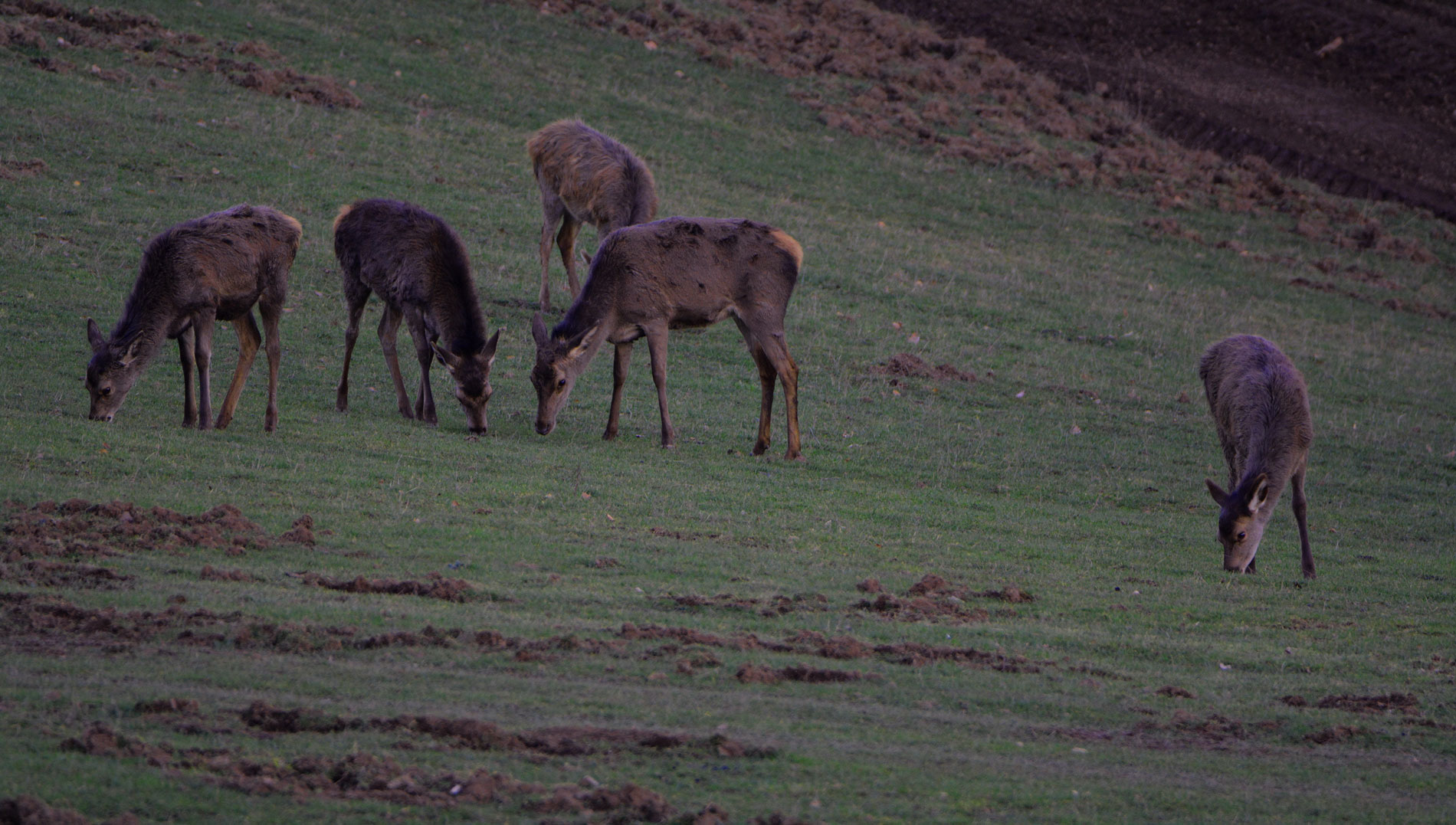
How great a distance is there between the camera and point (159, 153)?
23094 millimetres

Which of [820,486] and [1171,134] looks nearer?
[820,486]

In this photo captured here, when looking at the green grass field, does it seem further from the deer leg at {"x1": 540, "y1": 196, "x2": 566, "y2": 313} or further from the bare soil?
the bare soil

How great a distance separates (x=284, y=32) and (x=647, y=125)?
804cm

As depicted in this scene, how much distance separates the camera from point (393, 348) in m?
15.9

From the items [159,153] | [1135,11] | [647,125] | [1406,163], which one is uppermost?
[1135,11]

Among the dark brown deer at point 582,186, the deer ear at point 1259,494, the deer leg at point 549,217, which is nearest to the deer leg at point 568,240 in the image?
the dark brown deer at point 582,186

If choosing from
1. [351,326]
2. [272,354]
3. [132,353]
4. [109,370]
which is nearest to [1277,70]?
[351,326]

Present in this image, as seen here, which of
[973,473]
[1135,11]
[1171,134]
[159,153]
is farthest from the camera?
[1135,11]

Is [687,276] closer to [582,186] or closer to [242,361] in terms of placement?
[242,361]

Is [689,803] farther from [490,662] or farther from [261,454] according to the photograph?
[261,454]

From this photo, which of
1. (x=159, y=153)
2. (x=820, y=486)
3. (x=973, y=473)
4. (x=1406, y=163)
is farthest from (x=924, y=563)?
(x=1406, y=163)

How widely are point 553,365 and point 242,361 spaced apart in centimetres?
316

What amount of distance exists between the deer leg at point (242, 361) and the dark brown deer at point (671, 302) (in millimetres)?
2877

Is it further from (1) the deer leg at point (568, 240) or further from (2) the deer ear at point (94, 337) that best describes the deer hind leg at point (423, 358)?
(1) the deer leg at point (568, 240)
